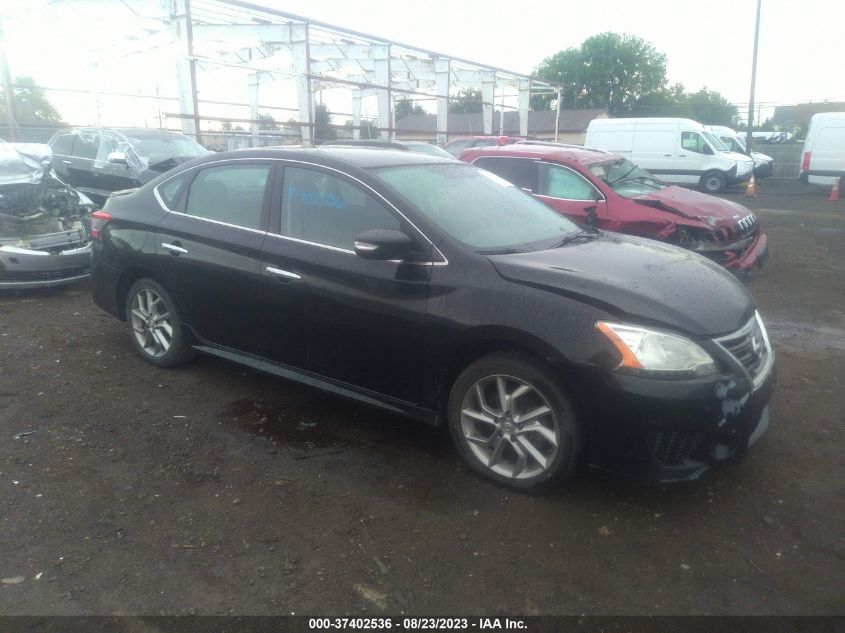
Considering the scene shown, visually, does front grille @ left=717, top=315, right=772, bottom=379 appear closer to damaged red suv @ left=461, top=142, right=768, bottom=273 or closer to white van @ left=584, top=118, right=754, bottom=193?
damaged red suv @ left=461, top=142, right=768, bottom=273

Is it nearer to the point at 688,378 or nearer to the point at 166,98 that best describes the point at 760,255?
the point at 688,378

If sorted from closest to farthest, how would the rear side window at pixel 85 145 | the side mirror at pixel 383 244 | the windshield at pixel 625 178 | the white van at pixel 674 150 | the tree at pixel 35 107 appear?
1. the side mirror at pixel 383 244
2. the windshield at pixel 625 178
3. the rear side window at pixel 85 145
4. the white van at pixel 674 150
5. the tree at pixel 35 107

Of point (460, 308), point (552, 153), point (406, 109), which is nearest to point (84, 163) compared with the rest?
point (552, 153)

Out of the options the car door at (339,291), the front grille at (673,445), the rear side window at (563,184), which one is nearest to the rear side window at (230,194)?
the car door at (339,291)

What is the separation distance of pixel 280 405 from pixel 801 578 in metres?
3.06

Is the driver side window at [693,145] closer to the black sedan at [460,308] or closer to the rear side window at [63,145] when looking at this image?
the rear side window at [63,145]

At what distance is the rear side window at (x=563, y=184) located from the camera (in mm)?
7922

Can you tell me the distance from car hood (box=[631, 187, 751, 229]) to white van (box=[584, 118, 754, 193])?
13660 mm

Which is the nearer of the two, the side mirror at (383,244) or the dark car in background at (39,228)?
the side mirror at (383,244)

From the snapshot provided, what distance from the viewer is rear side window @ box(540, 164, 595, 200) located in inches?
312

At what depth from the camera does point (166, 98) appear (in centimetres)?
1617

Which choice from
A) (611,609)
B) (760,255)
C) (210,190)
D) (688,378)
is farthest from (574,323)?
(760,255)

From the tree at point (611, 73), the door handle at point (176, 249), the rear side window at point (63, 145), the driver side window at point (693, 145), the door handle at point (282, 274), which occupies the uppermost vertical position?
the tree at point (611, 73)

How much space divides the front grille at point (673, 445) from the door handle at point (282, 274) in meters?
2.15
